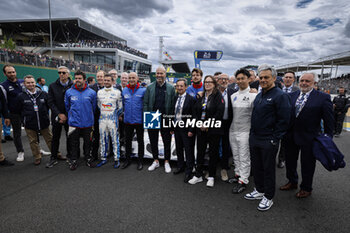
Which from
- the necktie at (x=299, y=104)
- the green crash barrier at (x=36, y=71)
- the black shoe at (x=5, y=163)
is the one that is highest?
the green crash barrier at (x=36, y=71)

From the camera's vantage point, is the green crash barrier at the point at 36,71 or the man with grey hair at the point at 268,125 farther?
the green crash barrier at the point at 36,71

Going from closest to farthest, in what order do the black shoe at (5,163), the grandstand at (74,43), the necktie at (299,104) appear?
the necktie at (299,104) → the black shoe at (5,163) → the grandstand at (74,43)

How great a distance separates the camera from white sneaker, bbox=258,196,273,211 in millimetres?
2566

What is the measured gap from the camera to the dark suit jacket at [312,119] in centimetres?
254

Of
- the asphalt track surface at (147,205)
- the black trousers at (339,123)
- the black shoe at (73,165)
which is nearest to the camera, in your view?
the asphalt track surface at (147,205)

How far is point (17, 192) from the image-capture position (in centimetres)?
288

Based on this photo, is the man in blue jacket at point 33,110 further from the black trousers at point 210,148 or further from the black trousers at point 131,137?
the black trousers at point 210,148

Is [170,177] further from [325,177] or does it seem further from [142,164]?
[325,177]

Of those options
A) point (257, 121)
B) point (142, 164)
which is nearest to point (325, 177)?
point (257, 121)

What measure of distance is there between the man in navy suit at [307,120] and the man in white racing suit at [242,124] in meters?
0.66

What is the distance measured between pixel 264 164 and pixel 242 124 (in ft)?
2.26

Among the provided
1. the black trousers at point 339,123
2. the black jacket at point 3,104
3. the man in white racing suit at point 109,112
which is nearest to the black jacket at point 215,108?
the man in white racing suit at point 109,112

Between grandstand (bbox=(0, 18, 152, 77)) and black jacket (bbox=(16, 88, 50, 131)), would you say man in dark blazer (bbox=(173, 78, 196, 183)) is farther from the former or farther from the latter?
grandstand (bbox=(0, 18, 152, 77))

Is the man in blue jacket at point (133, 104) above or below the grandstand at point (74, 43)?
below
